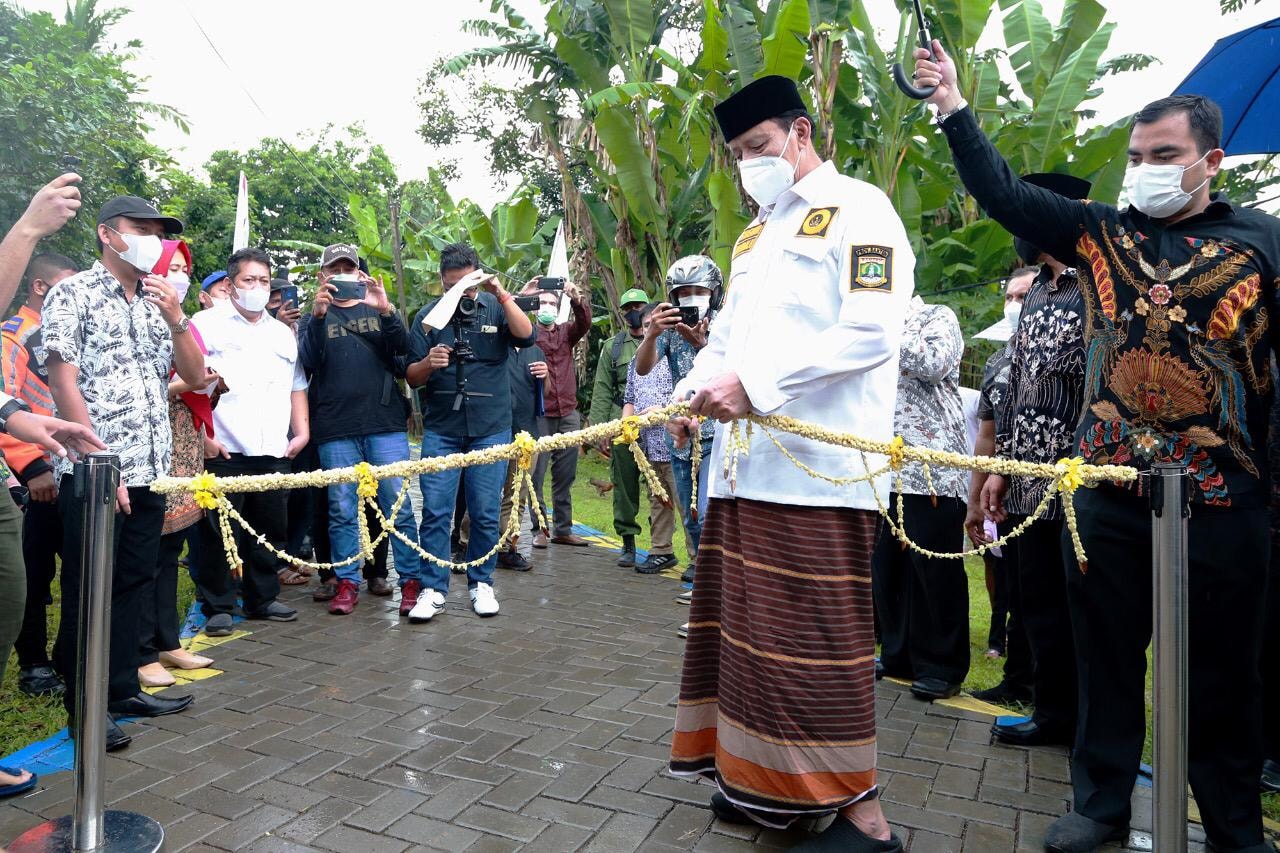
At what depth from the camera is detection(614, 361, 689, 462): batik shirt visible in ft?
20.2

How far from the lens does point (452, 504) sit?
532 centimetres

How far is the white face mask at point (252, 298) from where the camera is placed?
5.04 meters

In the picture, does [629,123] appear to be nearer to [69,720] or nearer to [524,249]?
[524,249]

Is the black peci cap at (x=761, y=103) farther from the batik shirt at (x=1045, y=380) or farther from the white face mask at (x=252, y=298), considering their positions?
the white face mask at (x=252, y=298)

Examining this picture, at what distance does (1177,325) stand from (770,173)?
120 centimetres

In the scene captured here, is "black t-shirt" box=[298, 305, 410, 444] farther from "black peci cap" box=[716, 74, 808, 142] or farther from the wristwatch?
"black peci cap" box=[716, 74, 808, 142]

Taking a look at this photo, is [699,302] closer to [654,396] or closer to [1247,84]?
[654,396]

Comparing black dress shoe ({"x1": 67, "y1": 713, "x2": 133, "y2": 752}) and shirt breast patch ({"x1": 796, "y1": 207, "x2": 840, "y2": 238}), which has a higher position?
shirt breast patch ({"x1": 796, "y1": 207, "x2": 840, "y2": 238})

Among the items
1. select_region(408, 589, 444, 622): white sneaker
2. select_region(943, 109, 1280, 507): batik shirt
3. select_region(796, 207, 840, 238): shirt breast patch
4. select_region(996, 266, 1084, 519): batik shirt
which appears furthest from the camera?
select_region(408, 589, 444, 622): white sneaker

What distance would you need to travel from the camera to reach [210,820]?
9.12 feet

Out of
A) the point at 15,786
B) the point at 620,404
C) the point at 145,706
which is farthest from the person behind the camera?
the point at 620,404

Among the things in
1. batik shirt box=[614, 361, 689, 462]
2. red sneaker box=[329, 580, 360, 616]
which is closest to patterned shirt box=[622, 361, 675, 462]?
batik shirt box=[614, 361, 689, 462]

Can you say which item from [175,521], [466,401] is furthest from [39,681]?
[466,401]

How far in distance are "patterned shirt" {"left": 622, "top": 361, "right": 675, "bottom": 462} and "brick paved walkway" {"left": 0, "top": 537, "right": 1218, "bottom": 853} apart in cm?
181
